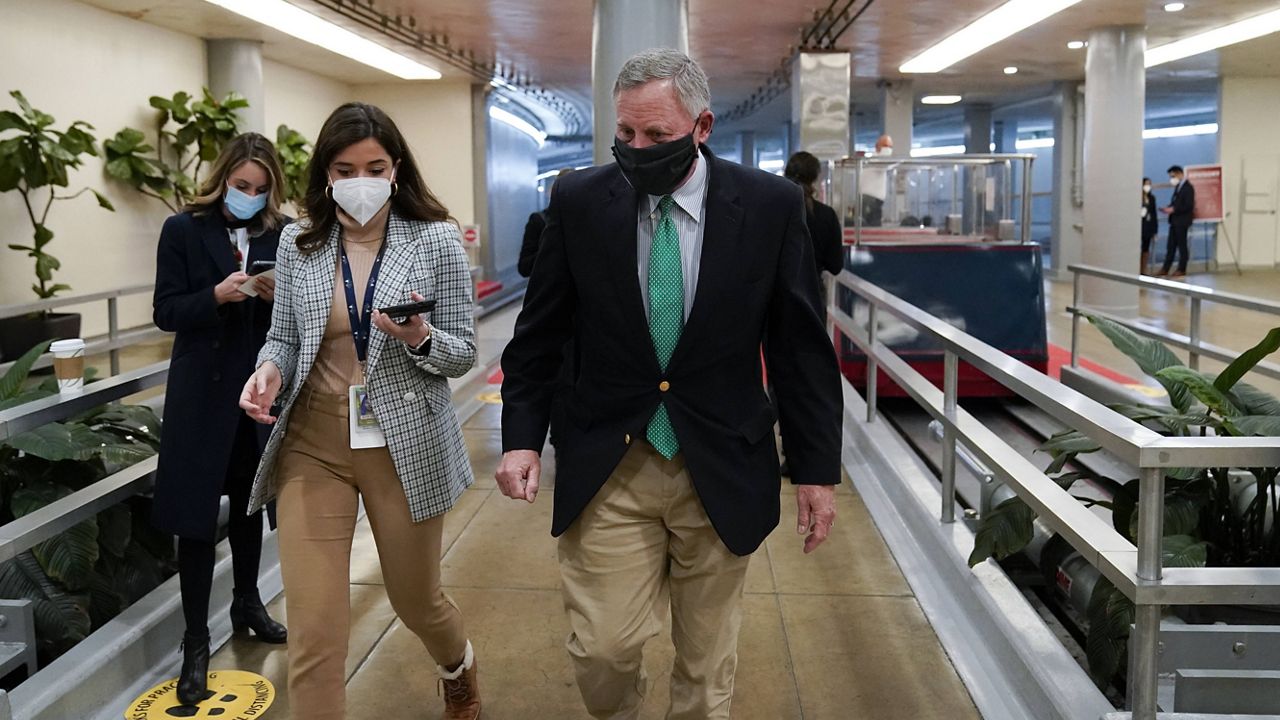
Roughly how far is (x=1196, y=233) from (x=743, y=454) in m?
26.4

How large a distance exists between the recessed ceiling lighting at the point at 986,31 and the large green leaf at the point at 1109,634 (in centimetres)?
1084

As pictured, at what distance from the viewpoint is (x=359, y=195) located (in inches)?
112

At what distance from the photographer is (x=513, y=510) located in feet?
18.4

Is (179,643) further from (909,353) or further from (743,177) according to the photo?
(909,353)

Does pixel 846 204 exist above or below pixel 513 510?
above

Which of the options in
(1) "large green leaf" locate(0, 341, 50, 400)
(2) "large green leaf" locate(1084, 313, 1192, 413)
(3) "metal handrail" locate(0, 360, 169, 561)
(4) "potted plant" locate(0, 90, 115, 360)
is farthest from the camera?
A: (4) "potted plant" locate(0, 90, 115, 360)

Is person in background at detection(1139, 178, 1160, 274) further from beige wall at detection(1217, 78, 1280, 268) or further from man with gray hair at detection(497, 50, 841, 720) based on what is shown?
man with gray hair at detection(497, 50, 841, 720)

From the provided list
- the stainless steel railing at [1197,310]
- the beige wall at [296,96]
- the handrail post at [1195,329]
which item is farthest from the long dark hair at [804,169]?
the beige wall at [296,96]

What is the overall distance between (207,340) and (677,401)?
1.62 meters

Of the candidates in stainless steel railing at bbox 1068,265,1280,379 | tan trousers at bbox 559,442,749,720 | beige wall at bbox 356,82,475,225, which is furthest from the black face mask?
beige wall at bbox 356,82,475,225

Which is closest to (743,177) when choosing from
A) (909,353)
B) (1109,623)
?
(1109,623)

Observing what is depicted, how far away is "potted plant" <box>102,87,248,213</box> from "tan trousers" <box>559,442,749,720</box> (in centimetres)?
1207

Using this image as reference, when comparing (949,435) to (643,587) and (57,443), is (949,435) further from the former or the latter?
(57,443)

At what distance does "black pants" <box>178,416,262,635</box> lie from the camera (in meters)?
3.42
